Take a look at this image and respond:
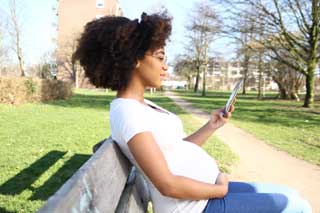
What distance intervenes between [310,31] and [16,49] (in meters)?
23.0

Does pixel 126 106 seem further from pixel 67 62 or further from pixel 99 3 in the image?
pixel 99 3

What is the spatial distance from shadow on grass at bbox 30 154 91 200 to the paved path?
241cm

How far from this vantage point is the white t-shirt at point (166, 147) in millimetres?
2020

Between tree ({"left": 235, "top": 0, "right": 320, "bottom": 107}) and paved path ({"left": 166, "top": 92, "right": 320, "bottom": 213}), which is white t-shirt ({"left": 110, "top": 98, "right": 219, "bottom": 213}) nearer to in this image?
paved path ({"left": 166, "top": 92, "right": 320, "bottom": 213})

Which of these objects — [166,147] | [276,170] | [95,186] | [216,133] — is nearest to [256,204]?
[166,147]

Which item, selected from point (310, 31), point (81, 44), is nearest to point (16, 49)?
point (310, 31)

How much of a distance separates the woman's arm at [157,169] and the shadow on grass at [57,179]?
10.1ft

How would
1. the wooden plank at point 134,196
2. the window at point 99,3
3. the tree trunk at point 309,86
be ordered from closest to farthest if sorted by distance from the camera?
1. the wooden plank at point 134,196
2. the tree trunk at point 309,86
3. the window at point 99,3

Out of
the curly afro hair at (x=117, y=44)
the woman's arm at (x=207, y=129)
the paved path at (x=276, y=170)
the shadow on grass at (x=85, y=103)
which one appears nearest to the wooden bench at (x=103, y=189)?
the curly afro hair at (x=117, y=44)

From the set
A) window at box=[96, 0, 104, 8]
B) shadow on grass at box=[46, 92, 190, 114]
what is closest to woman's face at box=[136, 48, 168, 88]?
shadow on grass at box=[46, 92, 190, 114]

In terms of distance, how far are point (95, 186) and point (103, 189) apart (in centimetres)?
11

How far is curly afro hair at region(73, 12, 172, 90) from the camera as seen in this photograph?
2.13 metres

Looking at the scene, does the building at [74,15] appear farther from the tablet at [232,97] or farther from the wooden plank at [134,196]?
the wooden plank at [134,196]

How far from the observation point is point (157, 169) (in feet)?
6.23
